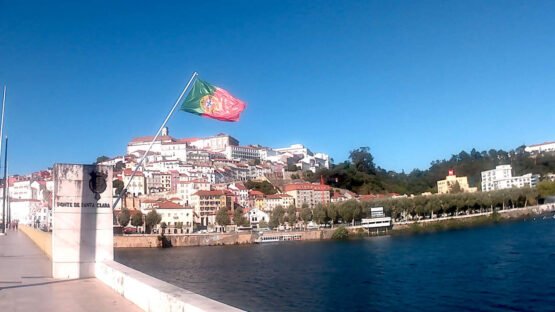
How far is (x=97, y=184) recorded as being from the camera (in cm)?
1144

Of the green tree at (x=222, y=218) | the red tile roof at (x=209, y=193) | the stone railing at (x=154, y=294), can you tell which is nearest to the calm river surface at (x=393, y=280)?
the stone railing at (x=154, y=294)

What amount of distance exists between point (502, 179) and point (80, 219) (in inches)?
5311

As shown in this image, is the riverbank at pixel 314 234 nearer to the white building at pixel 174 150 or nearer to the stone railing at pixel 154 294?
the white building at pixel 174 150

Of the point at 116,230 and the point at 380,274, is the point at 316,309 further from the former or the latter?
the point at 116,230

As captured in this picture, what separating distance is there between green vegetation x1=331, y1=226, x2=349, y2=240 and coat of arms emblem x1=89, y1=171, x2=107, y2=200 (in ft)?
227

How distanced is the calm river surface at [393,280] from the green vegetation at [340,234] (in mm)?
31940

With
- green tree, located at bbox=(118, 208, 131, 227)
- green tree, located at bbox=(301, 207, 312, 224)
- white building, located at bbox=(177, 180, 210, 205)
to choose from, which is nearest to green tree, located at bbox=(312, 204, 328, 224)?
green tree, located at bbox=(301, 207, 312, 224)

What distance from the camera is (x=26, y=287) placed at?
9.07 meters

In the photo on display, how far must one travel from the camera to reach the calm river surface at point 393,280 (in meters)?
22.3

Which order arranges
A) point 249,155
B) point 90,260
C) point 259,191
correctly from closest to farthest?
1. point 90,260
2. point 259,191
3. point 249,155

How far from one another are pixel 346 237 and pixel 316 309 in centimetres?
5854

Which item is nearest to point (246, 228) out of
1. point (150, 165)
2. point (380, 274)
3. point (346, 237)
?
point (346, 237)

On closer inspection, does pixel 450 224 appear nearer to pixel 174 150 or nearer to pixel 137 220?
pixel 137 220

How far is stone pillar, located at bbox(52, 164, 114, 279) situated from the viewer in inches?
430
